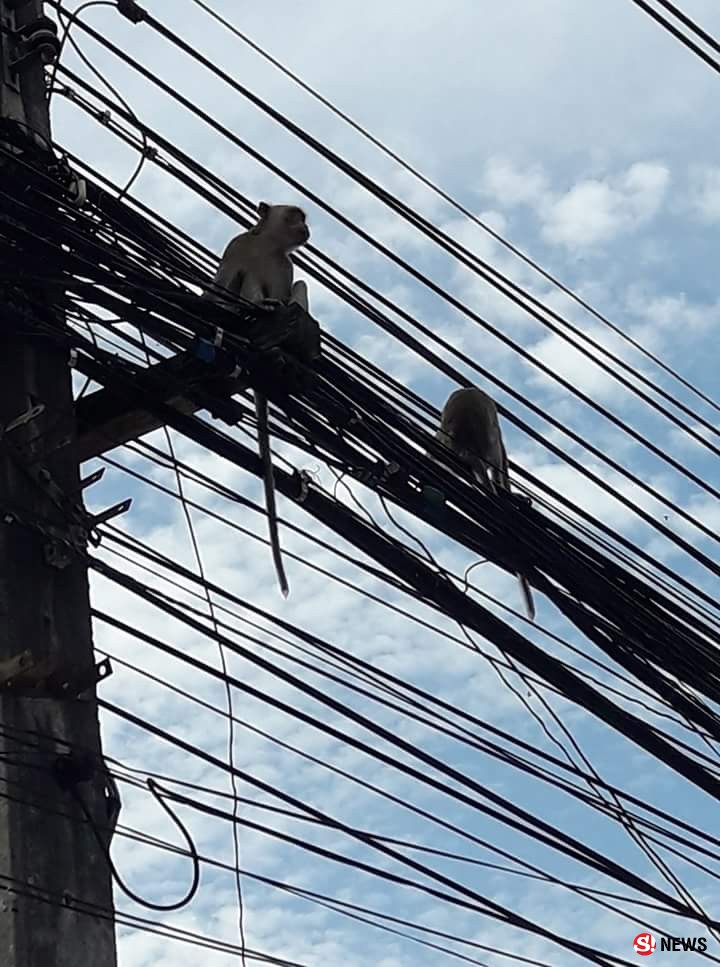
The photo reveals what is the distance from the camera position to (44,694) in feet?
14.3

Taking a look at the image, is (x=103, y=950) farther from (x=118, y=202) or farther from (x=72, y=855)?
(x=118, y=202)

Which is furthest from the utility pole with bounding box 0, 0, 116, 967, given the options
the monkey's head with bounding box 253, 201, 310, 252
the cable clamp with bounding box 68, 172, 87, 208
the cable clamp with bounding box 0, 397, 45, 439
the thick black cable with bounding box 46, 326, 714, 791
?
the monkey's head with bounding box 253, 201, 310, 252

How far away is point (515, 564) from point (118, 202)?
1.79m

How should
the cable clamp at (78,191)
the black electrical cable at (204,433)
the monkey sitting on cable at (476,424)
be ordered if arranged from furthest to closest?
the monkey sitting on cable at (476,424)
the cable clamp at (78,191)
the black electrical cable at (204,433)

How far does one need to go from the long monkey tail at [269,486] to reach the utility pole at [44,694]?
63 centimetres

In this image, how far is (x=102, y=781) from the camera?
14.5 ft

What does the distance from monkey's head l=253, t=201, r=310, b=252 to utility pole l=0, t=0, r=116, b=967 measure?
1656 mm

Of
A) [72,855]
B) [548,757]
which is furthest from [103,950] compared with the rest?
[548,757]

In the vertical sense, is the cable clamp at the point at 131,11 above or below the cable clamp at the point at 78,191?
above

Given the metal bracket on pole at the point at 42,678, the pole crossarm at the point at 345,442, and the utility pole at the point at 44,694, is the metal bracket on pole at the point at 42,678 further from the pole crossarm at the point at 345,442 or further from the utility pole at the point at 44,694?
the pole crossarm at the point at 345,442

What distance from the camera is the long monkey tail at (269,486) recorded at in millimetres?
5211

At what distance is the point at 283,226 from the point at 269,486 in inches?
67.7

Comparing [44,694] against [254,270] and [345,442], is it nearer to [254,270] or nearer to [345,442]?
[345,442]

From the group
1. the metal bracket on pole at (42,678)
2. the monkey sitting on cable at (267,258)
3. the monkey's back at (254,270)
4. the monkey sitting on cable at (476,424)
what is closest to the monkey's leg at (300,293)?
the monkey sitting on cable at (267,258)
